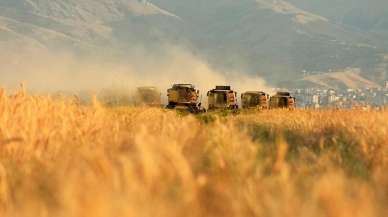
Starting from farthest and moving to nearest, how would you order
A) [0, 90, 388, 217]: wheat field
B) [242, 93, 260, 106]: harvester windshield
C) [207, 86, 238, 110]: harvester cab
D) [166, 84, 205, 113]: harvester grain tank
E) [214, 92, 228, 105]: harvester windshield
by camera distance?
[242, 93, 260, 106]: harvester windshield → [214, 92, 228, 105]: harvester windshield → [207, 86, 238, 110]: harvester cab → [166, 84, 205, 113]: harvester grain tank → [0, 90, 388, 217]: wheat field

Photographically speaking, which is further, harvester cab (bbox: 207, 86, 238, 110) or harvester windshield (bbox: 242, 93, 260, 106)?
harvester windshield (bbox: 242, 93, 260, 106)

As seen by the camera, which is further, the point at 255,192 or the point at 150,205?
the point at 255,192

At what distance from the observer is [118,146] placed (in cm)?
666

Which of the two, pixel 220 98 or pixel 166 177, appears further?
pixel 220 98

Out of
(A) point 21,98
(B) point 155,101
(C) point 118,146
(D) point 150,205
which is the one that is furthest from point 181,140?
(B) point 155,101

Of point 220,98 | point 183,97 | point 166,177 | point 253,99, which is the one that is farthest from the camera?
point 253,99

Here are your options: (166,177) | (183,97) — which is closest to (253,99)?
(183,97)

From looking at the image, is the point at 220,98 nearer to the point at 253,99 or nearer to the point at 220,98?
the point at 220,98

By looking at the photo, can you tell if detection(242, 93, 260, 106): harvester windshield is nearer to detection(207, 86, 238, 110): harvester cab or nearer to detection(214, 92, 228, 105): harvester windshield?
detection(207, 86, 238, 110): harvester cab

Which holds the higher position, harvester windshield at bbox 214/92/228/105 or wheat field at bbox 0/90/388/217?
harvester windshield at bbox 214/92/228/105

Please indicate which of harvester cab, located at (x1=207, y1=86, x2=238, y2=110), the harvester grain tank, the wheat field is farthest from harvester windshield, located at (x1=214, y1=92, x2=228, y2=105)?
the wheat field

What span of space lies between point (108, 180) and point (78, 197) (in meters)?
0.66

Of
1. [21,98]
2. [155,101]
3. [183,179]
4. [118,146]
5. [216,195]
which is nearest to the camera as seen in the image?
[183,179]

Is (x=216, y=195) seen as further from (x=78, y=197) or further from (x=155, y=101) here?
(x=155, y=101)
